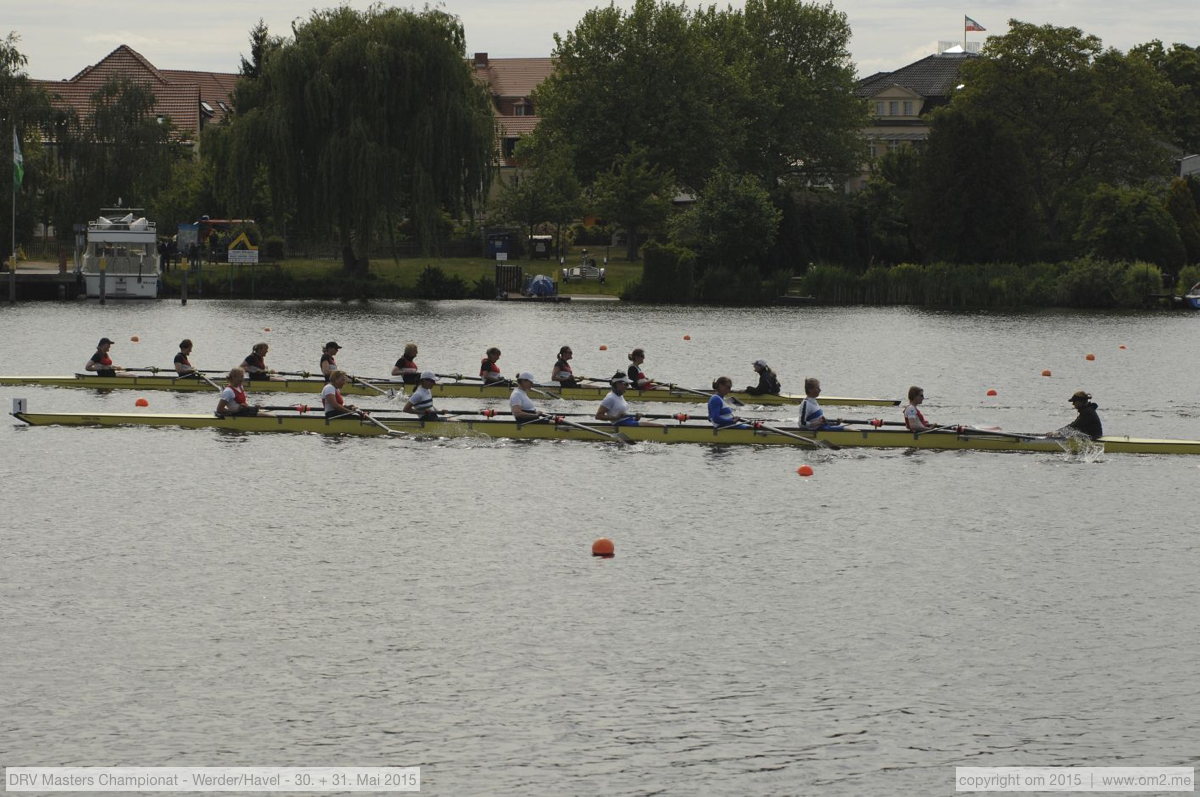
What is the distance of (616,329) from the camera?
66.6m

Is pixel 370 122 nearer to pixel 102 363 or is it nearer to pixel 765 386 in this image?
pixel 102 363

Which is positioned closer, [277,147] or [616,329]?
[616,329]

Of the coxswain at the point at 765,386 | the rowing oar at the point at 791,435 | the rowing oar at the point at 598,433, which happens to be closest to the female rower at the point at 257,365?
the rowing oar at the point at 598,433

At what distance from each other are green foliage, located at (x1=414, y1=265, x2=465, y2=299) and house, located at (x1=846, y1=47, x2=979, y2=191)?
70650mm

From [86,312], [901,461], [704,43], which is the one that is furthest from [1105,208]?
[901,461]

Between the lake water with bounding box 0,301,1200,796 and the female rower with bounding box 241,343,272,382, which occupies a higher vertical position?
the female rower with bounding box 241,343,272,382

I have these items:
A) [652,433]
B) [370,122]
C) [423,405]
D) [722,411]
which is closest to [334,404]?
[423,405]

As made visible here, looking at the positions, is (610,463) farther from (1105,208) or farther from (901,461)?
(1105,208)

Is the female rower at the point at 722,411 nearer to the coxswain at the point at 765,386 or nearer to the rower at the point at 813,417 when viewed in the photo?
the rower at the point at 813,417

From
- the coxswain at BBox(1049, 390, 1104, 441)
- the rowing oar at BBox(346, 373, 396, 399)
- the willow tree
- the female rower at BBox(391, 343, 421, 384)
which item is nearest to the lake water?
the coxswain at BBox(1049, 390, 1104, 441)

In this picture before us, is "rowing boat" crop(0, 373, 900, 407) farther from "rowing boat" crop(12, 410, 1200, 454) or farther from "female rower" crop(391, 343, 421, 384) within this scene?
"rowing boat" crop(12, 410, 1200, 454)

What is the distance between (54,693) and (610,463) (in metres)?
15.6

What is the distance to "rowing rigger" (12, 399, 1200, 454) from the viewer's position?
103 ft

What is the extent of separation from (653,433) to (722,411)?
1516 millimetres
